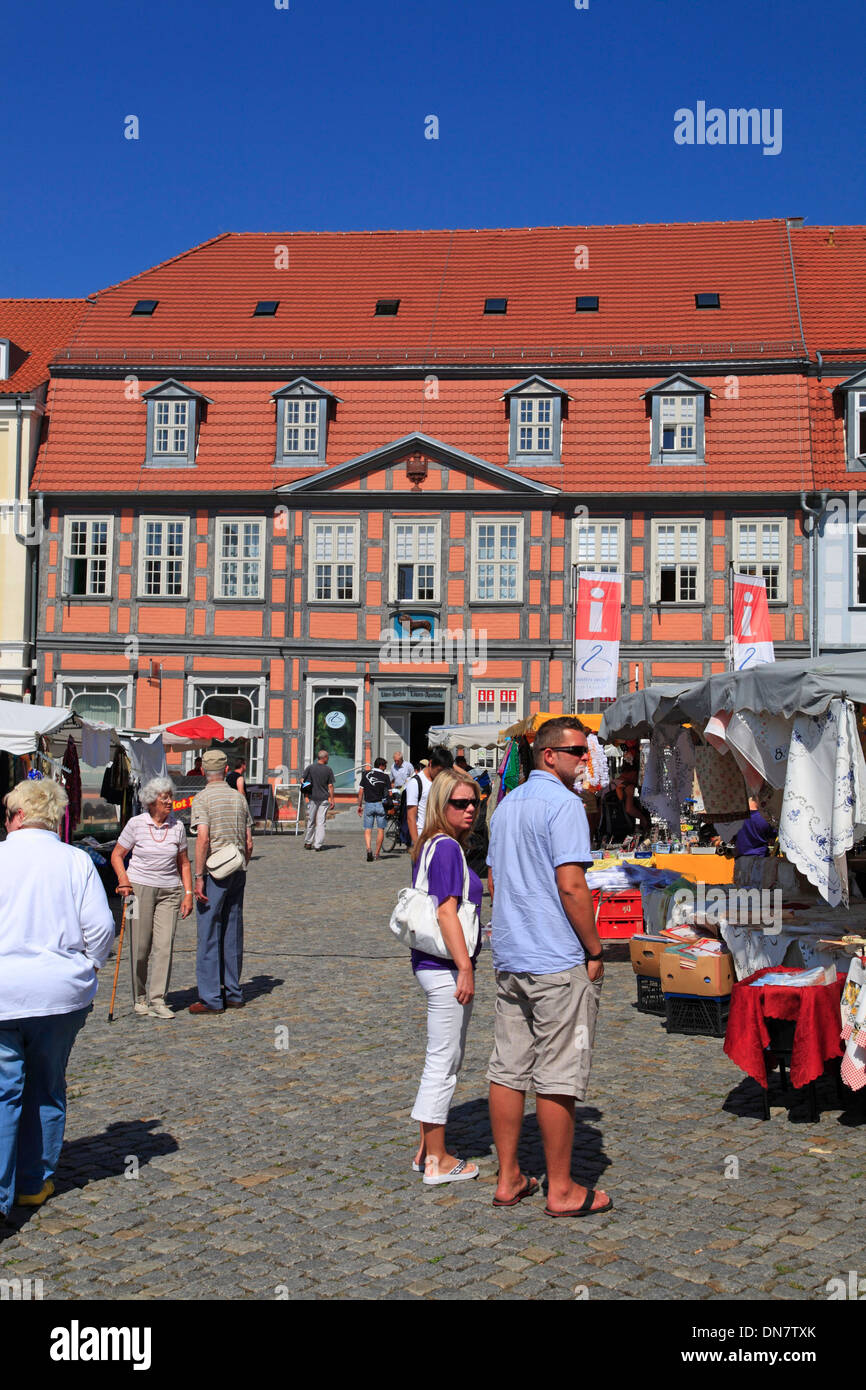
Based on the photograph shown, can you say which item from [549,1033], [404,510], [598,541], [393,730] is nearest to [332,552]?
[404,510]

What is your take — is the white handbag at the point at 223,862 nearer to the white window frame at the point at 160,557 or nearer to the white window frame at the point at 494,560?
the white window frame at the point at 494,560

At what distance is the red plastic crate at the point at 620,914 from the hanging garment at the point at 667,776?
188cm

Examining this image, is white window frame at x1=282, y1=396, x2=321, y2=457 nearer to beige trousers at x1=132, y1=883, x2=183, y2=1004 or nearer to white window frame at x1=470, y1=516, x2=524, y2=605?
white window frame at x1=470, y1=516, x2=524, y2=605

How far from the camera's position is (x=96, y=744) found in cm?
1823

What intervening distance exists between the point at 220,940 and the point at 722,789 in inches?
193

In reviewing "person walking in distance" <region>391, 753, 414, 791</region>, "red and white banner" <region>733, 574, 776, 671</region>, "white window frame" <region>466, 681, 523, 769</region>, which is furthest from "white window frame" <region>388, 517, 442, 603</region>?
"red and white banner" <region>733, 574, 776, 671</region>

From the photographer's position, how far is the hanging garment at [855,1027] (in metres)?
6.52

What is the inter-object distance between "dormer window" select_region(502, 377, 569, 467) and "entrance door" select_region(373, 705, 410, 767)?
613 centimetres

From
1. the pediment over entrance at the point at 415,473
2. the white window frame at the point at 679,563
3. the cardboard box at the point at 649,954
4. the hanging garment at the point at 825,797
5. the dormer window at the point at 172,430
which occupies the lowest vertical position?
the cardboard box at the point at 649,954

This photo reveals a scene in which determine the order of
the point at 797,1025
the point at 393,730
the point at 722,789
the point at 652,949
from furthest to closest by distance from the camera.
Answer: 1. the point at 393,730
2. the point at 722,789
3. the point at 652,949
4. the point at 797,1025

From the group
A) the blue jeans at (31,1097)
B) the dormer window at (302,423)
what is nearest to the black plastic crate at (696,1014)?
the blue jeans at (31,1097)

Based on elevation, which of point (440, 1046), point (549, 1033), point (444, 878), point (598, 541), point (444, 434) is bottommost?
point (440, 1046)

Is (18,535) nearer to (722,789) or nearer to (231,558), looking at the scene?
(231,558)
